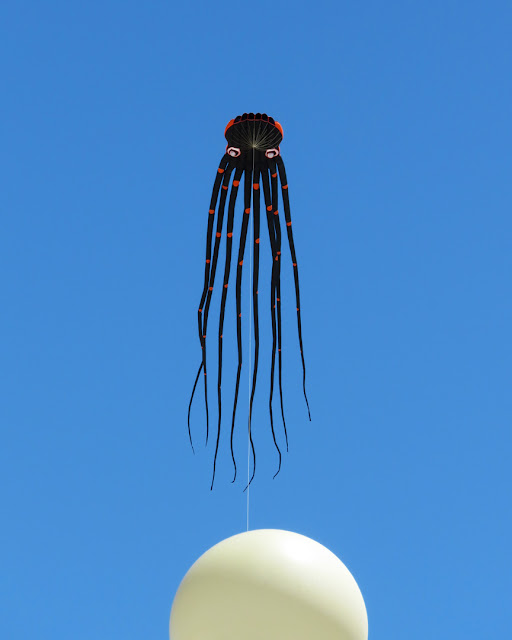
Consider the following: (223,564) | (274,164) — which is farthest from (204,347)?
(223,564)

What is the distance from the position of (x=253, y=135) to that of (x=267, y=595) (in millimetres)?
4952

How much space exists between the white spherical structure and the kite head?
4319mm

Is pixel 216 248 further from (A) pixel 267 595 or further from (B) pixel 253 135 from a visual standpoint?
(A) pixel 267 595

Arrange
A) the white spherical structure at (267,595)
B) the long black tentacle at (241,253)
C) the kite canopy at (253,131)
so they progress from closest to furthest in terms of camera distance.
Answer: the white spherical structure at (267,595) < the kite canopy at (253,131) < the long black tentacle at (241,253)

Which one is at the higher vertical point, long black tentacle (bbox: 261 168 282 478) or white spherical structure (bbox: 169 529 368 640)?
long black tentacle (bbox: 261 168 282 478)

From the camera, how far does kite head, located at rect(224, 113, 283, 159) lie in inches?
410

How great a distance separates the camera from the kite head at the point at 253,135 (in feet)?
34.1

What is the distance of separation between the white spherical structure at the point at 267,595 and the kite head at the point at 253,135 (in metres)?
4.32

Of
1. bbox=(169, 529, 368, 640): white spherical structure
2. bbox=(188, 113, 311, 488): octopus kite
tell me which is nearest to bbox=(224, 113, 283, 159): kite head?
bbox=(188, 113, 311, 488): octopus kite

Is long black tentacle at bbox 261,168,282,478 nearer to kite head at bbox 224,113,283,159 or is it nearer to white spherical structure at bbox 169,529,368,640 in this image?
kite head at bbox 224,113,283,159

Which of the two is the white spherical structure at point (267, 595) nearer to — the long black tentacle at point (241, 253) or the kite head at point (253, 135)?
the long black tentacle at point (241, 253)

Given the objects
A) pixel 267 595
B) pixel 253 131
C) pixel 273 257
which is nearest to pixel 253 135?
pixel 253 131

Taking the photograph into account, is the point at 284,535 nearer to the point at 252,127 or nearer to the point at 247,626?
the point at 247,626

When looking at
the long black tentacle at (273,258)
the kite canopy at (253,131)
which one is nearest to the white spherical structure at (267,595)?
the long black tentacle at (273,258)
